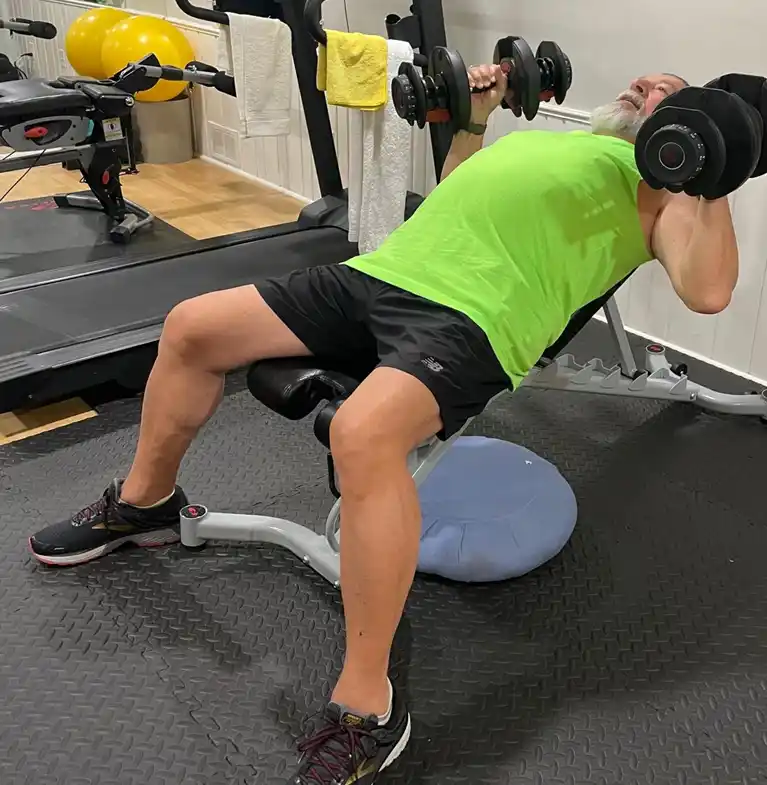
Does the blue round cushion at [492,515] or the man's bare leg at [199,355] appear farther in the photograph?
the blue round cushion at [492,515]

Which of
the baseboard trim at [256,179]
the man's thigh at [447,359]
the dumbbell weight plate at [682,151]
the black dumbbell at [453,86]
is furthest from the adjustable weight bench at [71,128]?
the dumbbell weight plate at [682,151]

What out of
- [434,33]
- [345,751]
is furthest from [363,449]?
[434,33]

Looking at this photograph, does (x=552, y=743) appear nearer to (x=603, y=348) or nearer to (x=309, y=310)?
(x=309, y=310)

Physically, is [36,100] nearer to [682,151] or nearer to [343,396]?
[343,396]

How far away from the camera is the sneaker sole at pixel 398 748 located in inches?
49.6

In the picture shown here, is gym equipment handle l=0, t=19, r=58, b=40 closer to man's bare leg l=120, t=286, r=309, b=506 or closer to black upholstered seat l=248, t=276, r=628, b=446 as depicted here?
man's bare leg l=120, t=286, r=309, b=506

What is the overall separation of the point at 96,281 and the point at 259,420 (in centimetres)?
88

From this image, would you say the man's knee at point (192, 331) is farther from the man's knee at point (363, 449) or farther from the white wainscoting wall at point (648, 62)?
the white wainscoting wall at point (648, 62)

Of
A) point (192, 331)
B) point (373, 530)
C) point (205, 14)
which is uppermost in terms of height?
point (205, 14)

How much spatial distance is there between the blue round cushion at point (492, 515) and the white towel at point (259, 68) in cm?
187

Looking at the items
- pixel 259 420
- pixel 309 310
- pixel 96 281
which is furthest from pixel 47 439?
pixel 309 310

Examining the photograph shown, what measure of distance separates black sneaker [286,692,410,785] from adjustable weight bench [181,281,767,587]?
353mm

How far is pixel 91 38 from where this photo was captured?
4.04 m

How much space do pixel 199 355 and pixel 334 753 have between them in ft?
2.27
